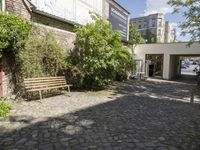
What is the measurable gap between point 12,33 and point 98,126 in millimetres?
4469

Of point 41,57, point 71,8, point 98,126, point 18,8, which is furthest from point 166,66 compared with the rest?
point 98,126

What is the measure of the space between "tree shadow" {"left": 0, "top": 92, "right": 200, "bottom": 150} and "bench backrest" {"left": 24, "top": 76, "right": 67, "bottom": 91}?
7.64 feet

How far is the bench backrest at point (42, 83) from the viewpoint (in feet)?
26.1

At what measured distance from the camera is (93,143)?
4406 millimetres

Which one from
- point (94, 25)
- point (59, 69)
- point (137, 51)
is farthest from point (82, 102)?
point (137, 51)

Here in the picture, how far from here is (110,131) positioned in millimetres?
5137

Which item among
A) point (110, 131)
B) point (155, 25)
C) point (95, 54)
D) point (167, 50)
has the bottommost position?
point (110, 131)

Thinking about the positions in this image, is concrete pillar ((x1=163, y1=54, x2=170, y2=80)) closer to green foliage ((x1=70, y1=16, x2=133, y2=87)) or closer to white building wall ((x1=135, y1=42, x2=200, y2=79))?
white building wall ((x1=135, y1=42, x2=200, y2=79))

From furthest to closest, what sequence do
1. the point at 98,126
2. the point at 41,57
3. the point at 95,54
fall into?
1. the point at 95,54
2. the point at 41,57
3. the point at 98,126

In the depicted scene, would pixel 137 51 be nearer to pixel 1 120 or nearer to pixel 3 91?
pixel 3 91

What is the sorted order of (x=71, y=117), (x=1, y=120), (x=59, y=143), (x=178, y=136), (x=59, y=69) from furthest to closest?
(x=59, y=69) → (x=71, y=117) → (x=1, y=120) → (x=178, y=136) → (x=59, y=143)

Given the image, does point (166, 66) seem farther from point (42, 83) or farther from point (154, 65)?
point (42, 83)

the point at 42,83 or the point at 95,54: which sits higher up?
the point at 95,54

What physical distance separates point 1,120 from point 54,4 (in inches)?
286
